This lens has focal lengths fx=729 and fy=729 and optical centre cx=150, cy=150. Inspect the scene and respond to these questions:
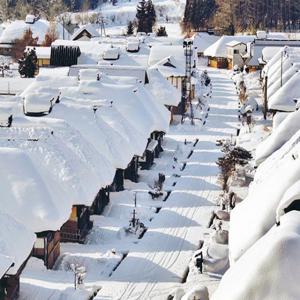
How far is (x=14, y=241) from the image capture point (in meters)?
14.9

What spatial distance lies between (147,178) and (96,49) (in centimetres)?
1953

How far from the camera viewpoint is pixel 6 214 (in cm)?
1566

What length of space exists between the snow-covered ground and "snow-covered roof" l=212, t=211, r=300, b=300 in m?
6.61

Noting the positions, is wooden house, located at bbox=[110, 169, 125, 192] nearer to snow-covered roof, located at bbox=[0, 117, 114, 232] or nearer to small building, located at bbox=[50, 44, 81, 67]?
snow-covered roof, located at bbox=[0, 117, 114, 232]

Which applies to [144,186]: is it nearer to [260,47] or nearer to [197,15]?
[260,47]

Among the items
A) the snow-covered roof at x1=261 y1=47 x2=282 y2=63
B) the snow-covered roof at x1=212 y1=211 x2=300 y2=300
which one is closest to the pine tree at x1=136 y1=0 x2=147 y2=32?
the snow-covered roof at x1=261 y1=47 x2=282 y2=63

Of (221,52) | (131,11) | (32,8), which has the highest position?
(32,8)

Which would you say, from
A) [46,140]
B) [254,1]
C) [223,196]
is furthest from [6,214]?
[254,1]

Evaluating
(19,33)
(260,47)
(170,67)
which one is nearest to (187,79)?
(170,67)

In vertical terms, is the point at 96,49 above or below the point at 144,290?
above

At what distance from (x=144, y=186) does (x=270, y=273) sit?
53.8ft

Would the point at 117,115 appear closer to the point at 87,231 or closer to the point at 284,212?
the point at 87,231

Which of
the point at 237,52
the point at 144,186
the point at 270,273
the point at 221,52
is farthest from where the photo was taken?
the point at 221,52

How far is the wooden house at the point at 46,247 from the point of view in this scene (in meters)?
17.8
